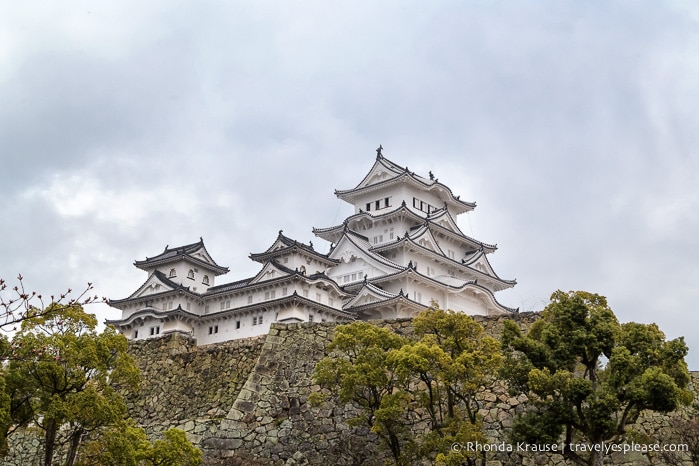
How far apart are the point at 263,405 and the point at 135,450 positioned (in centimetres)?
611

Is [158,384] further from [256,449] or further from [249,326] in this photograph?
[249,326]

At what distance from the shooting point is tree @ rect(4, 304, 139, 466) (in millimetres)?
15359

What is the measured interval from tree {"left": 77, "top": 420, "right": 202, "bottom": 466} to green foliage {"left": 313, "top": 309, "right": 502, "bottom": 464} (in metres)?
3.44

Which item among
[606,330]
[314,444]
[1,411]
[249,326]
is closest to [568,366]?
[606,330]

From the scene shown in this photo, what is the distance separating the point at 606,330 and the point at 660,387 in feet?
4.86

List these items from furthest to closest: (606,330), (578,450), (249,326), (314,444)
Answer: (249,326)
(314,444)
(578,450)
(606,330)

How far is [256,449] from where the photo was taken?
20.4 metres

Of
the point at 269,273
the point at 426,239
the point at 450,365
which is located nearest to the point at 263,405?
the point at 450,365

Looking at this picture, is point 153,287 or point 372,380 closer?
point 372,380

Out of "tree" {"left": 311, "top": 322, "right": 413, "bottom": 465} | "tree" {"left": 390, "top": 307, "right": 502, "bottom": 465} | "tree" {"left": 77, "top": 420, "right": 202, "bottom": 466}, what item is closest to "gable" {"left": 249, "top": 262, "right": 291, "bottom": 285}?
"tree" {"left": 311, "top": 322, "right": 413, "bottom": 465}

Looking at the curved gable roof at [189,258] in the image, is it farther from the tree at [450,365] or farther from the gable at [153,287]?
the tree at [450,365]

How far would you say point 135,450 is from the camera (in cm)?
1561

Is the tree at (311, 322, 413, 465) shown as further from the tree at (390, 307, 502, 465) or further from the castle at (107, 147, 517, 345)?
the castle at (107, 147, 517, 345)

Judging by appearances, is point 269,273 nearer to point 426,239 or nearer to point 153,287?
point 153,287
